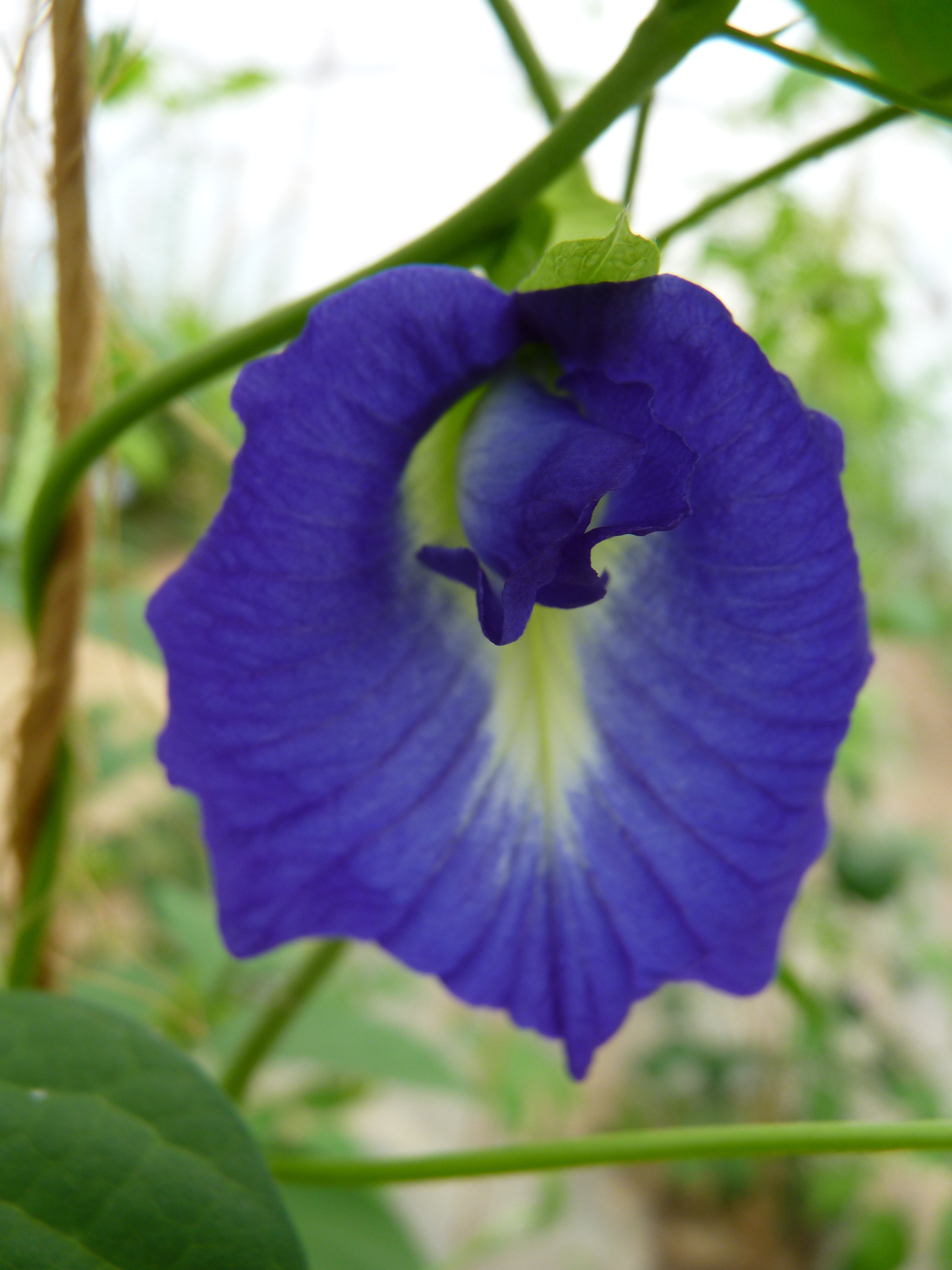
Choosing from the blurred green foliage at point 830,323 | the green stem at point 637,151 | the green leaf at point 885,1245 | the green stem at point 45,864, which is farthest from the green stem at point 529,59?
the green leaf at point 885,1245

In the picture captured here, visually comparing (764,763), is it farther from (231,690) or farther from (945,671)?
(945,671)

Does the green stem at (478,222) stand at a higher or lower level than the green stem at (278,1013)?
higher

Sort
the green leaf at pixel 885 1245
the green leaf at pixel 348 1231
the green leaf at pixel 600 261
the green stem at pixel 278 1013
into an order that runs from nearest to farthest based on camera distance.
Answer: the green leaf at pixel 600 261 → the green stem at pixel 278 1013 → the green leaf at pixel 348 1231 → the green leaf at pixel 885 1245

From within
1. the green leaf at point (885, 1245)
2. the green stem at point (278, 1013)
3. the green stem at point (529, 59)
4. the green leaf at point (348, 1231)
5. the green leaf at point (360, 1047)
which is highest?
the green stem at point (529, 59)

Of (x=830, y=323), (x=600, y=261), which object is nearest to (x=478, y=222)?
(x=600, y=261)

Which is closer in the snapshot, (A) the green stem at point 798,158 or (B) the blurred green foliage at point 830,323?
(A) the green stem at point 798,158

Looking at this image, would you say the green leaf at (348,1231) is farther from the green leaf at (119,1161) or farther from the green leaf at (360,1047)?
the green leaf at (119,1161)

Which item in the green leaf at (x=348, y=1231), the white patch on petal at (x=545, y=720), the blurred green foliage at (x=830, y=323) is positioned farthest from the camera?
the blurred green foliage at (x=830, y=323)
